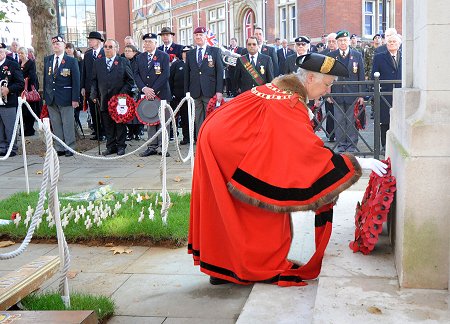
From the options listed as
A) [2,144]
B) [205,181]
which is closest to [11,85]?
[2,144]

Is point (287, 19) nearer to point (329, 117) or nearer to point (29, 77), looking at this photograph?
point (29, 77)

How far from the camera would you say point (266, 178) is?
4.39 m

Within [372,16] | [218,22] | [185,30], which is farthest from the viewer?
[185,30]

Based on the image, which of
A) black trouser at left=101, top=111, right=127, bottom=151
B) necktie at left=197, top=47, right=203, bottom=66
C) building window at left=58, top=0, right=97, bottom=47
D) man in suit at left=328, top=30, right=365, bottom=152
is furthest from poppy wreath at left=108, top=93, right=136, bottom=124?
building window at left=58, top=0, right=97, bottom=47

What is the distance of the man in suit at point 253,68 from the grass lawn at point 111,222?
17.4 feet

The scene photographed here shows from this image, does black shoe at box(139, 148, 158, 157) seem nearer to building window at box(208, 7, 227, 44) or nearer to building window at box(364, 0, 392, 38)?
building window at box(364, 0, 392, 38)

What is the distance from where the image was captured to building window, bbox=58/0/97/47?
65875 mm

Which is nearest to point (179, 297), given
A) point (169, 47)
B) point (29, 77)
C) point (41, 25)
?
point (169, 47)

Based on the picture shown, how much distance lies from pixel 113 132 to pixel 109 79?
1.05 meters

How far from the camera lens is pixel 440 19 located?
3.70m

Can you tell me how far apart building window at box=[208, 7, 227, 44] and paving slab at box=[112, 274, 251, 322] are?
136 feet

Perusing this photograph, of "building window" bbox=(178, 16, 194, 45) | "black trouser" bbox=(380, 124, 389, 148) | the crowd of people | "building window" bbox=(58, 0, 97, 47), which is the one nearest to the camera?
"black trouser" bbox=(380, 124, 389, 148)

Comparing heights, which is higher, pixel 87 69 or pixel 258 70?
pixel 87 69

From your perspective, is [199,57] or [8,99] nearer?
[199,57]
